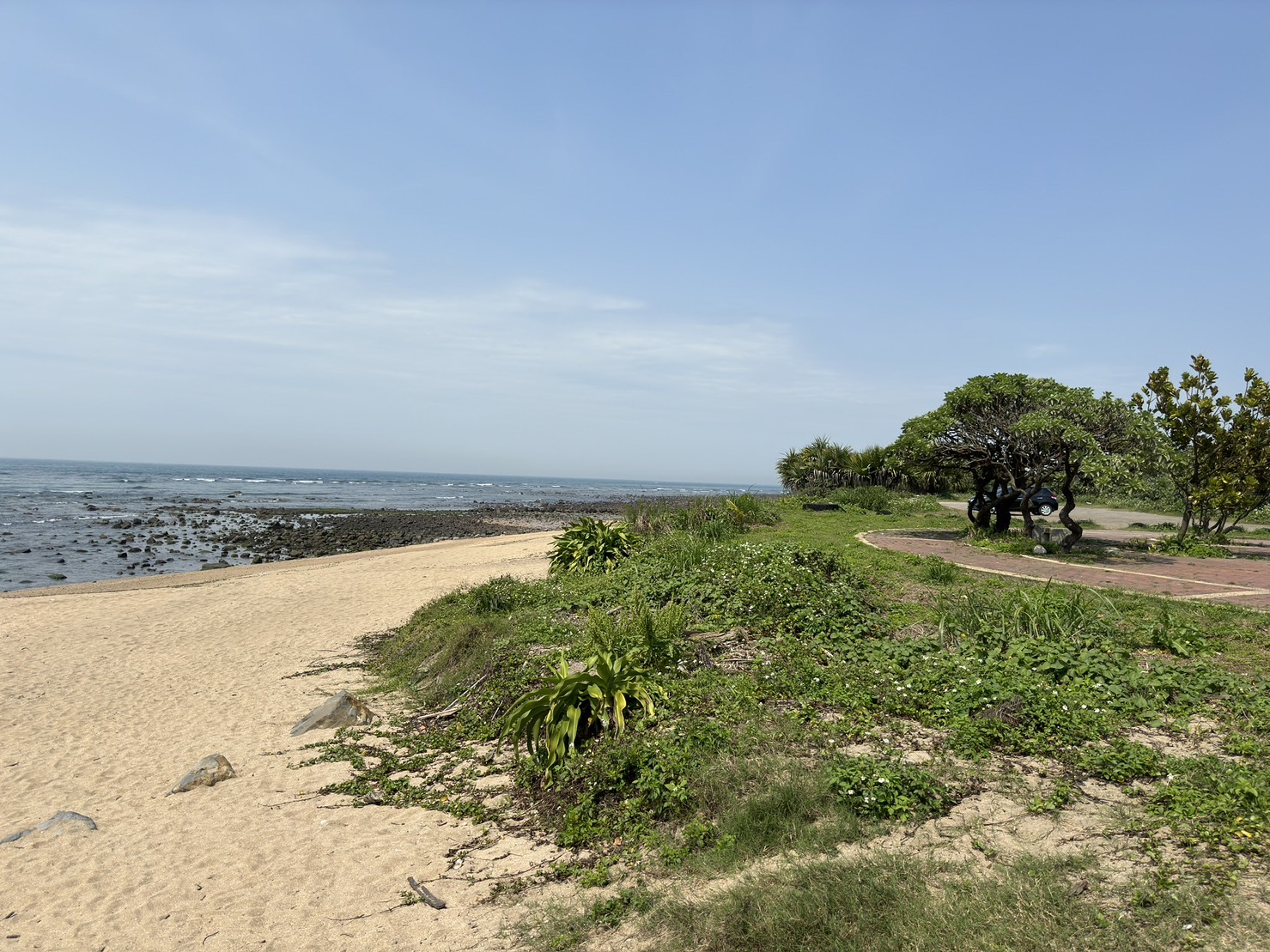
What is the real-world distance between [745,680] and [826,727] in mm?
995

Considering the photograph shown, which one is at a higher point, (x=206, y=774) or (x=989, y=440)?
A: (x=989, y=440)

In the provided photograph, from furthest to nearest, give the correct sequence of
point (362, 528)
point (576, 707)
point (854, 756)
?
1. point (362, 528)
2. point (576, 707)
3. point (854, 756)

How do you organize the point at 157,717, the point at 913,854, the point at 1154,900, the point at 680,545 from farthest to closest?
1. the point at 680,545
2. the point at 157,717
3. the point at 913,854
4. the point at 1154,900

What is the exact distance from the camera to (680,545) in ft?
39.2

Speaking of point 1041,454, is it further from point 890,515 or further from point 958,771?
point 958,771

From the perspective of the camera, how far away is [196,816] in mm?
5871

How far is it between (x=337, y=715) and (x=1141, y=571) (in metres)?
12.1

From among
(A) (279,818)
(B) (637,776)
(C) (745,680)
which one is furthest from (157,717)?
(C) (745,680)

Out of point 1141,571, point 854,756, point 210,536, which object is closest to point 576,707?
point 854,756

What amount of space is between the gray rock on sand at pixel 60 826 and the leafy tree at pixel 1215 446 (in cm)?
1739

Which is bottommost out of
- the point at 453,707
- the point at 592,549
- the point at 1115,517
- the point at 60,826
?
the point at 60,826

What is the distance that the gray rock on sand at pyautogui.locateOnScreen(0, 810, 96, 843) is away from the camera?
5.59 meters

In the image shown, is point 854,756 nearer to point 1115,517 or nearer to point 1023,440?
point 1023,440

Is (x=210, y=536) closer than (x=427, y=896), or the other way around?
(x=427, y=896)
